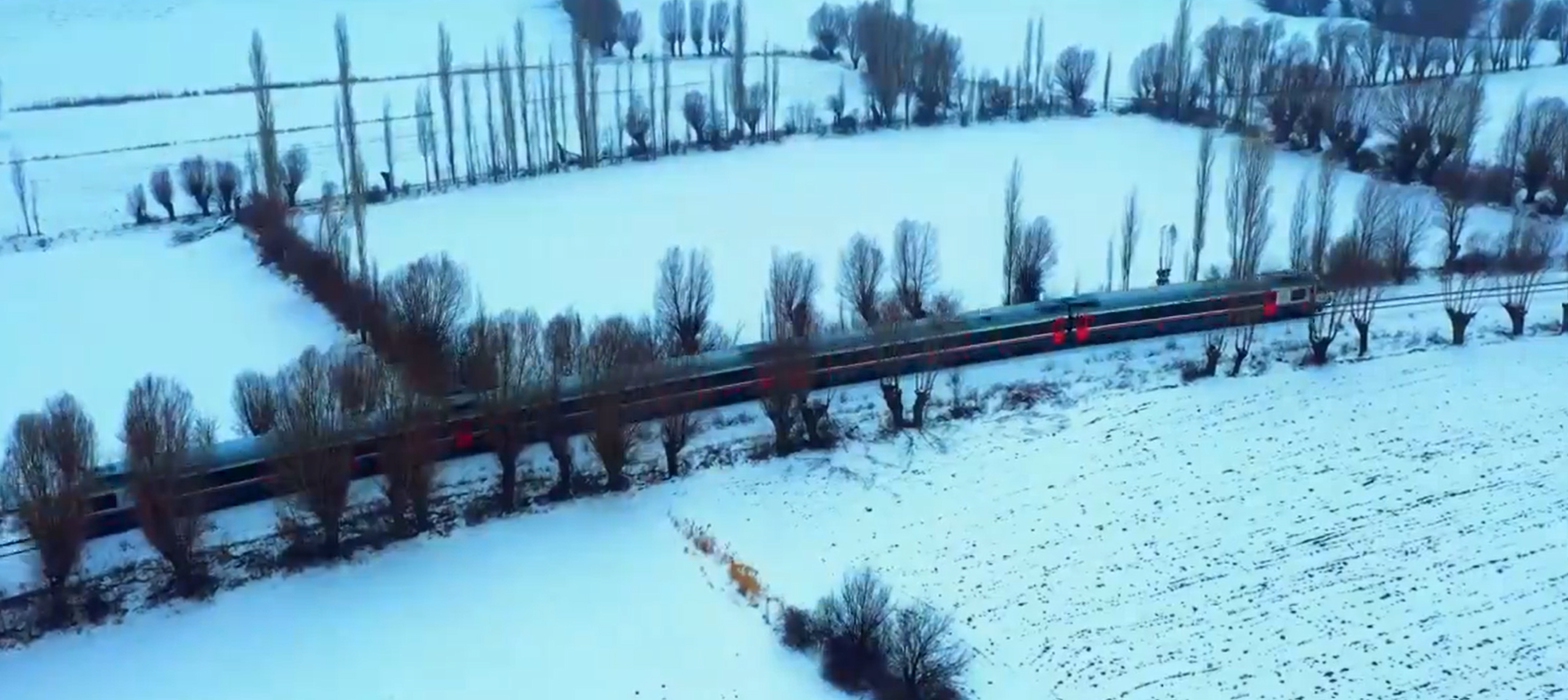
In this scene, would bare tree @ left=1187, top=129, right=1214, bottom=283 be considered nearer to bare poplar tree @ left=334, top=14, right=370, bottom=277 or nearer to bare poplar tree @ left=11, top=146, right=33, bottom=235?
bare poplar tree @ left=334, top=14, right=370, bottom=277

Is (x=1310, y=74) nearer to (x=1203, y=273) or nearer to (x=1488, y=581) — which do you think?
(x=1203, y=273)

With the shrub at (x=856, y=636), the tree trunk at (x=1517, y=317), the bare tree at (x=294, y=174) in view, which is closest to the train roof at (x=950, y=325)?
the tree trunk at (x=1517, y=317)

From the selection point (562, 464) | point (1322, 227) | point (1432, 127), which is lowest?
point (562, 464)

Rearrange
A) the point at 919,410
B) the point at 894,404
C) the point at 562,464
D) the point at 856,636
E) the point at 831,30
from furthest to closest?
the point at 831,30
the point at 919,410
the point at 894,404
the point at 562,464
the point at 856,636

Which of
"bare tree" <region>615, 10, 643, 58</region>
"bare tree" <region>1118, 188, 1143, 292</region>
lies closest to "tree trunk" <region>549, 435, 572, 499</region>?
"bare tree" <region>1118, 188, 1143, 292</region>

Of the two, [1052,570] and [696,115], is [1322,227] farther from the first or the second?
[696,115]

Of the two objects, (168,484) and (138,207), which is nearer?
(168,484)

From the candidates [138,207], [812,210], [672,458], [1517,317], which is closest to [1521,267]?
[1517,317]


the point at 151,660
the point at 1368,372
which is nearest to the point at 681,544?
the point at 151,660
